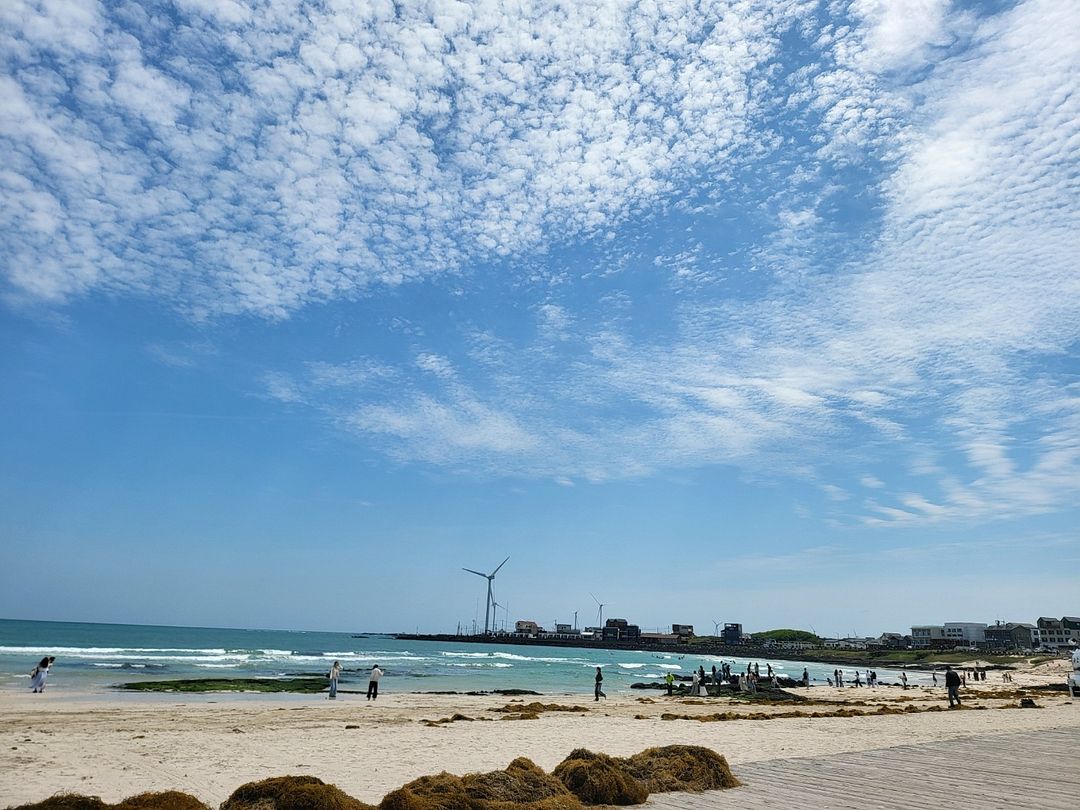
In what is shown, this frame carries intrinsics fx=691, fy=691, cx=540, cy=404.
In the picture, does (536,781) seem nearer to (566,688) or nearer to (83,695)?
(83,695)

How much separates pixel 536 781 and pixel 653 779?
1.96 meters

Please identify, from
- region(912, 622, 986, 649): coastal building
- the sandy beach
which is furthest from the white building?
the sandy beach

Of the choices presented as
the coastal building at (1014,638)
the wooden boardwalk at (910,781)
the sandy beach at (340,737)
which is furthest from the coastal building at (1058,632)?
the wooden boardwalk at (910,781)

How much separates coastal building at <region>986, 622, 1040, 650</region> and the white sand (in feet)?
537

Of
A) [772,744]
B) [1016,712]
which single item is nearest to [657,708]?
[1016,712]

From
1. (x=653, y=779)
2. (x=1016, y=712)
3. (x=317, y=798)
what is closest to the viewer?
(x=317, y=798)

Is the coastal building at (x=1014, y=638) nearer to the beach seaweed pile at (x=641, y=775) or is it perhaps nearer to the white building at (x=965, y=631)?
the white building at (x=965, y=631)

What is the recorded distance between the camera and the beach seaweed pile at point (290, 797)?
804cm

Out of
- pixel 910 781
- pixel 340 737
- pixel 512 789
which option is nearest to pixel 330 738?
pixel 340 737

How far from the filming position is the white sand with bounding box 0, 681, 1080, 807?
1218 cm

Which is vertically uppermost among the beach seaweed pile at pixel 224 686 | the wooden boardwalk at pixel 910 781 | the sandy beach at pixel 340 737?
the wooden boardwalk at pixel 910 781

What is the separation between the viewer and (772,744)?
1684 cm

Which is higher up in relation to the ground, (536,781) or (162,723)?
(536,781)

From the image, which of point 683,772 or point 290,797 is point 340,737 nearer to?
point 290,797
